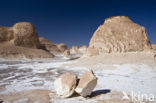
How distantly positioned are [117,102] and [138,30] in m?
13.2

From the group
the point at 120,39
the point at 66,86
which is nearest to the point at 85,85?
the point at 66,86

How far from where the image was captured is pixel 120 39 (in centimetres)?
1412

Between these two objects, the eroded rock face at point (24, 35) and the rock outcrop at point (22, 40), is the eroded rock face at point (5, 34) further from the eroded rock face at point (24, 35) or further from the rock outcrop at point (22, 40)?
the eroded rock face at point (24, 35)

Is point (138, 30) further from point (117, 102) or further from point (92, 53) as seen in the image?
point (117, 102)

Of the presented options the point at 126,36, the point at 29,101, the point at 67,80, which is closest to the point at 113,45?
the point at 126,36

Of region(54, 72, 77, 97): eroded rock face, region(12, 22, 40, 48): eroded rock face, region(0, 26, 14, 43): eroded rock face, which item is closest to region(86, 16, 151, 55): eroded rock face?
region(54, 72, 77, 97): eroded rock face

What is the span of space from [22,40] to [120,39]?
104ft

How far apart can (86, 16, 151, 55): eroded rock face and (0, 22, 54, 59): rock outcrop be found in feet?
68.8

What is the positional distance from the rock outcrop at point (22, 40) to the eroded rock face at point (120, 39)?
21.0 m

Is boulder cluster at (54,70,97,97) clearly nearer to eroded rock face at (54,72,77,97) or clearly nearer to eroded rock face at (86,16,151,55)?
eroded rock face at (54,72,77,97)

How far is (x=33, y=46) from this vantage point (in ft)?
124

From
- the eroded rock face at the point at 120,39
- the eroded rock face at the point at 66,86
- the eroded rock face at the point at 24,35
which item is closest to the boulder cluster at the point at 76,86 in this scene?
the eroded rock face at the point at 66,86

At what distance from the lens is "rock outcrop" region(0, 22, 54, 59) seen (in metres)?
30.4

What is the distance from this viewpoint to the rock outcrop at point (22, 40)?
99.6ft
